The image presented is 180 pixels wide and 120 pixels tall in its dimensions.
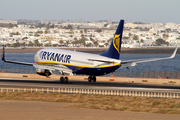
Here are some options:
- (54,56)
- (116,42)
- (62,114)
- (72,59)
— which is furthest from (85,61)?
(62,114)

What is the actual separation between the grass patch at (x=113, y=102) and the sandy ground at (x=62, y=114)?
5.84 feet

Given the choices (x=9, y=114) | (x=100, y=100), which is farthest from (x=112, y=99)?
(x=9, y=114)

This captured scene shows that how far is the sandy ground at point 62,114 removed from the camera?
26.6 m

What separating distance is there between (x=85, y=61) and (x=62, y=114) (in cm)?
2784

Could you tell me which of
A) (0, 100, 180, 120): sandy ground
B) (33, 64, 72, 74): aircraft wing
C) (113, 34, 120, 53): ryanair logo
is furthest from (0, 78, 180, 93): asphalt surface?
(0, 100, 180, 120): sandy ground

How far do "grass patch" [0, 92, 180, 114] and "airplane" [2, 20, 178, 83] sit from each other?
44.1 ft

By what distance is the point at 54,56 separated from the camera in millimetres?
59438

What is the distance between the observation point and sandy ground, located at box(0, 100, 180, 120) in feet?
87.1

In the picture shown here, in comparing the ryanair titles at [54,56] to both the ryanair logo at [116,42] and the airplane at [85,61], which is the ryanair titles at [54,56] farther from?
the ryanair logo at [116,42]

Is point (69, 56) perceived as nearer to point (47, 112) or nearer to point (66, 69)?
point (66, 69)

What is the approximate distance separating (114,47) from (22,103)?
2350 centimetres

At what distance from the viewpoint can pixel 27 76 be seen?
72.6m

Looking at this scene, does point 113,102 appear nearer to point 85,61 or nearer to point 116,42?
point 116,42

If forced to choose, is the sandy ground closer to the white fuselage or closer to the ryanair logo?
the white fuselage
